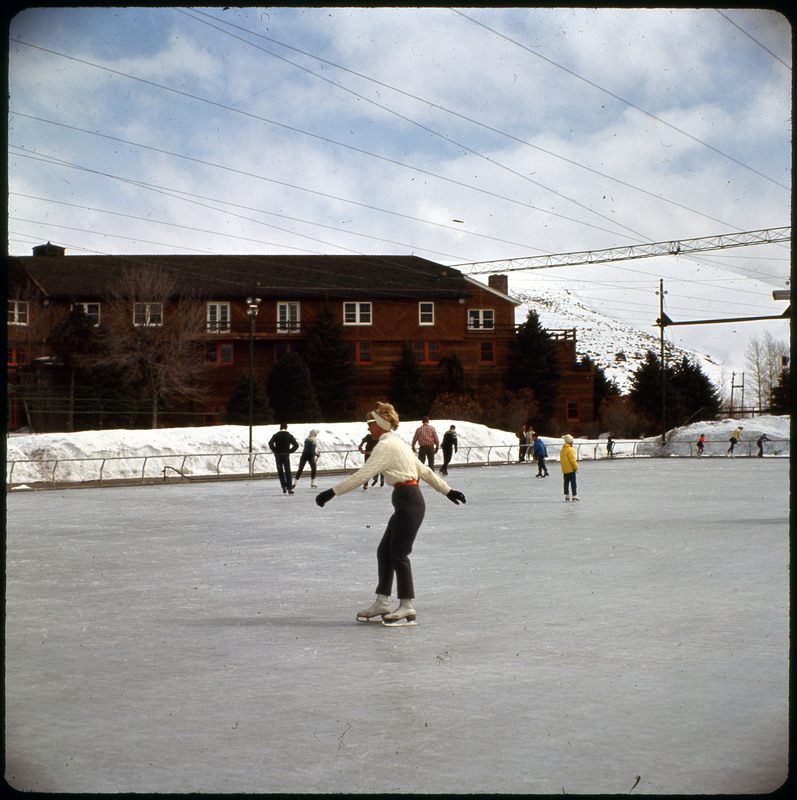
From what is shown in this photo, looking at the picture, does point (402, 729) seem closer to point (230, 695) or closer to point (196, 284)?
point (230, 695)

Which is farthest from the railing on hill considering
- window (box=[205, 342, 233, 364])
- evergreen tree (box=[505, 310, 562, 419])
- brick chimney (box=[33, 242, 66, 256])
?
brick chimney (box=[33, 242, 66, 256])

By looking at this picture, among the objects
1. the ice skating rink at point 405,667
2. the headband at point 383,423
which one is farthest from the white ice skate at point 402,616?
the headband at point 383,423

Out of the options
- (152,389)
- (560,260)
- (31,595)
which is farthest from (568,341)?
(31,595)

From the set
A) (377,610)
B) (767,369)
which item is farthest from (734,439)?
(767,369)

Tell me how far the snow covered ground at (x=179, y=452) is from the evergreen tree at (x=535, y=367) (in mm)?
9370

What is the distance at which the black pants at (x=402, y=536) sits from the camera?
760cm

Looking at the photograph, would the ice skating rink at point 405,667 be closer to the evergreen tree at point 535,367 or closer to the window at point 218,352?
the window at point 218,352

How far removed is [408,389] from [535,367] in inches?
390

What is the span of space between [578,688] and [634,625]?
6.54 feet

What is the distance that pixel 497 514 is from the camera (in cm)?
1777

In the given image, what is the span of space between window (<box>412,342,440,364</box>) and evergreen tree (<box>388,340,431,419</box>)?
4006mm

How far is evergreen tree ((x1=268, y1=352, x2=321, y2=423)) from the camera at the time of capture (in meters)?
53.2

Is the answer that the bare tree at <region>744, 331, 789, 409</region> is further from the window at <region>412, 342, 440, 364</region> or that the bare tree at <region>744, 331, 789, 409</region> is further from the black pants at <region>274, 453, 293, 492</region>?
the black pants at <region>274, 453, 293, 492</region>

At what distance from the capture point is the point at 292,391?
5366 cm
